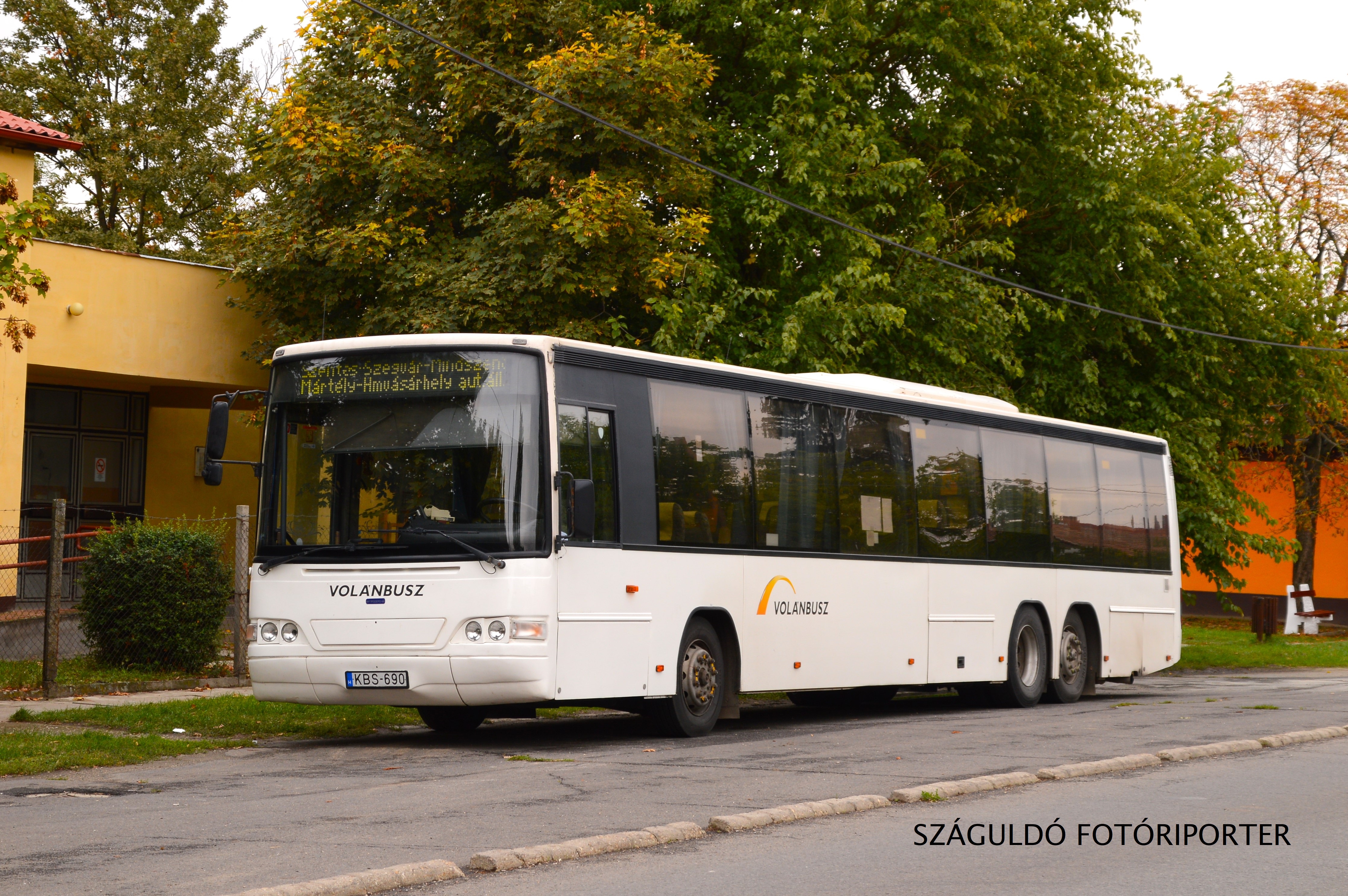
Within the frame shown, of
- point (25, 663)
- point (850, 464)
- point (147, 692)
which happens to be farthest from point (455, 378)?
point (25, 663)

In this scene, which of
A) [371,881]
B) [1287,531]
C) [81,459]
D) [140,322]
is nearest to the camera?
[371,881]

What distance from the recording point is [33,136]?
21.5 m

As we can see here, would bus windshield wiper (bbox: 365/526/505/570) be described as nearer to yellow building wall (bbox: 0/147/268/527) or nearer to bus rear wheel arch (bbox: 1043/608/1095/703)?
bus rear wheel arch (bbox: 1043/608/1095/703)

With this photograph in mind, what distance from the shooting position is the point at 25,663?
57.2 ft

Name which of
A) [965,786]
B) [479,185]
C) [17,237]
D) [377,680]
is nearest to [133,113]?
[479,185]

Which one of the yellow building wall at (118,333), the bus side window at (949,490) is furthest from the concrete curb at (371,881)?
the yellow building wall at (118,333)

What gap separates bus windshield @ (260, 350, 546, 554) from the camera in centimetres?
1175

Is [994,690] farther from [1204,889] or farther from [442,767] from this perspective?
[1204,889]

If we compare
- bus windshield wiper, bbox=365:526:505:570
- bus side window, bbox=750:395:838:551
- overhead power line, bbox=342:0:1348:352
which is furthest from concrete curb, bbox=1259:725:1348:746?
overhead power line, bbox=342:0:1348:352

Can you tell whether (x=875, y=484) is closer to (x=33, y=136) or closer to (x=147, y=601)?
(x=147, y=601)

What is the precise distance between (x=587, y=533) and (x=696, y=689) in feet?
7.23

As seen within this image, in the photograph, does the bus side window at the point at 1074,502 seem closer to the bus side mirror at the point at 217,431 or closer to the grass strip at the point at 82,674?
the grass strip at the point at 82,674

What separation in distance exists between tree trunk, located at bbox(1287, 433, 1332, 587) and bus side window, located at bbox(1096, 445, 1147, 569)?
2252 centimetres

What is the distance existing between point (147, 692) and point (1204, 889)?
12081mm
